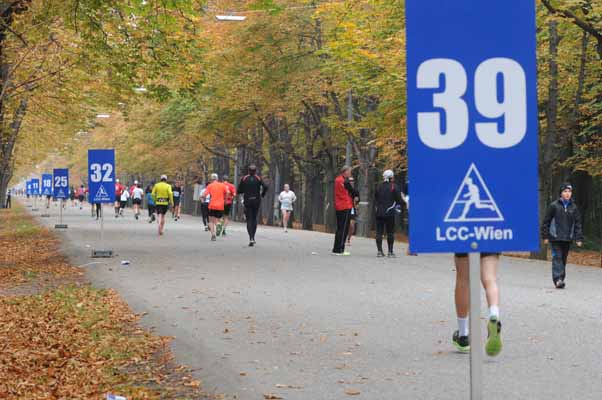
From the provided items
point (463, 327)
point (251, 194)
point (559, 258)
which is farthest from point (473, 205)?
point (251, 194)

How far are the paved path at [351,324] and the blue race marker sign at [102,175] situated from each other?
5.46 feet

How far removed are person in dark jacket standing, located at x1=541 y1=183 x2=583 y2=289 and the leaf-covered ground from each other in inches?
258

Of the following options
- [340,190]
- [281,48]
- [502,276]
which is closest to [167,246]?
[340,190]

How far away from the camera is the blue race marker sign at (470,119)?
5.20 meters

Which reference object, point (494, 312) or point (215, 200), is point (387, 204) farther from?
point (494, 312)

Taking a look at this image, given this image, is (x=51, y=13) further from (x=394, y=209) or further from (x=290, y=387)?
(x=290, y=387)

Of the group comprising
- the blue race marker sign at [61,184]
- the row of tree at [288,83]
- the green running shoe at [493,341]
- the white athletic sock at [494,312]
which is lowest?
the green running shoe at [493,341]

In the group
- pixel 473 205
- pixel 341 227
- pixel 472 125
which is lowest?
pixel 341 227

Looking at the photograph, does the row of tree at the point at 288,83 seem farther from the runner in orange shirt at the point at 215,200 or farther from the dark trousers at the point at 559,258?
the dark trousers at the point at 559,258

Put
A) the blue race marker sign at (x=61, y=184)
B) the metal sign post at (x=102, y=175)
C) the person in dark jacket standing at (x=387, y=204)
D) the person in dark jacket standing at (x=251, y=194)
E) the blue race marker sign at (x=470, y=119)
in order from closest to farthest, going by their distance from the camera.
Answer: the blue race marker sign at (x=470, y=119) < the person in dark jacket standing at (x=387, y=204) < the metal sign post at (x=102, y=175) < the person in dark jacket standing at (x=251, y=194) < the blue race marker sign at (x=61, y=184)

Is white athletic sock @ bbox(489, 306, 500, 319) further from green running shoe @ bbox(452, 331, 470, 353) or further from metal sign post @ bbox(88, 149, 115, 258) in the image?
metal sign post @ bbox(88, 149, 115, 258)

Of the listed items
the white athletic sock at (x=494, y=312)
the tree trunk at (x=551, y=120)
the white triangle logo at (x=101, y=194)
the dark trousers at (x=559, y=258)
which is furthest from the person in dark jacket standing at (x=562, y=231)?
the white triangle logo at (x=101, y=194)

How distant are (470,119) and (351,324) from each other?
7.34m

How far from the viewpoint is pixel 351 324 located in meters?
12.3
